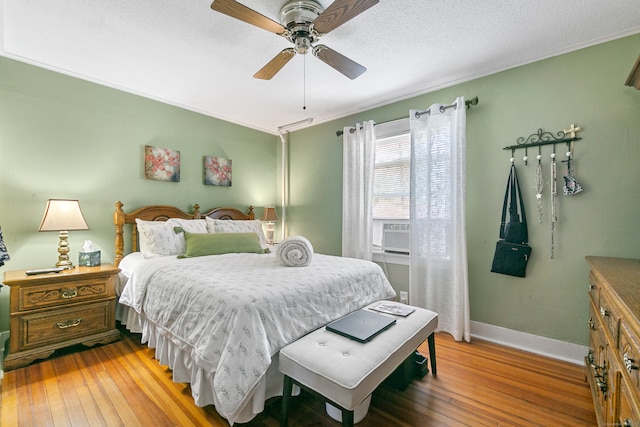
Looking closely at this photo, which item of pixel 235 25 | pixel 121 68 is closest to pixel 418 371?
pixel 235 25

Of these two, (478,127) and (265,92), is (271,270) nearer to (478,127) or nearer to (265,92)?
(265,92)

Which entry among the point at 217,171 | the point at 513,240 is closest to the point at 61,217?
the point at 217,171

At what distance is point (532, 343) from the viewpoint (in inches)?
95.9

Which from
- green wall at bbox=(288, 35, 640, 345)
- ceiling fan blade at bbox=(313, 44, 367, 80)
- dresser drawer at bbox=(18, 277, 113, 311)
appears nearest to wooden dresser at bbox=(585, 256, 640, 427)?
green wall at bbox=(288, 35, 640, 345)

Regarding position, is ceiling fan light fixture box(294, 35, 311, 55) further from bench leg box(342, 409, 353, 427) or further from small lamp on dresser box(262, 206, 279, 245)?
small lamp on dresser box(262, 206, 279, 245)

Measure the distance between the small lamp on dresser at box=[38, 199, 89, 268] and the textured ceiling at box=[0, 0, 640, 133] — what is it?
131 cm

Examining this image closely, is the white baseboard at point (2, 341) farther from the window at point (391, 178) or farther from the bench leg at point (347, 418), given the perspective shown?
the window at point (391, 178)

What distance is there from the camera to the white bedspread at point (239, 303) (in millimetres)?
1420

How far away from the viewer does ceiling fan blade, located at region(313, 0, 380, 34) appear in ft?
4.92

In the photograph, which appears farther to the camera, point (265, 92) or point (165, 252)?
point (265, 92)

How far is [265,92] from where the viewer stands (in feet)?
10.4

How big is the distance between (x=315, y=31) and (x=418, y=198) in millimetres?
1898

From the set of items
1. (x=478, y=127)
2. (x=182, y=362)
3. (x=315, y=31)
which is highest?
(x=315, y=31)

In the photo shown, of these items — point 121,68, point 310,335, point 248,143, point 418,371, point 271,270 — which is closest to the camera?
point 310,335
